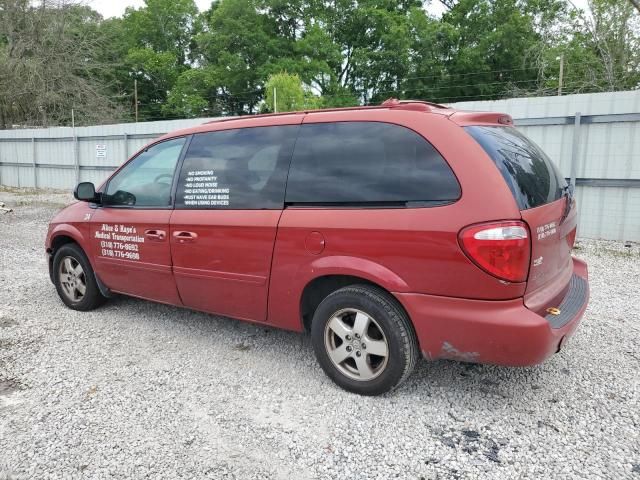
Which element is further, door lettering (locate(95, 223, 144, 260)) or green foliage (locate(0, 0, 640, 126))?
green foliage (locate(0, 0, 640, 126))

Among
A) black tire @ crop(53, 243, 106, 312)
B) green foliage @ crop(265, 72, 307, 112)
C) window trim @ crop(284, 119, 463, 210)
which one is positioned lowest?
black tire @ crop(53, 243, 106, 312)

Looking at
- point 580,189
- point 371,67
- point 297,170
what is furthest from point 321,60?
point 297,170

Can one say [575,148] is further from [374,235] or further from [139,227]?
[139,227]

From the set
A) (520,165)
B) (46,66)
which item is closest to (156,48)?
(46,66)

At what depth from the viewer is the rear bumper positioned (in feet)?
8.50

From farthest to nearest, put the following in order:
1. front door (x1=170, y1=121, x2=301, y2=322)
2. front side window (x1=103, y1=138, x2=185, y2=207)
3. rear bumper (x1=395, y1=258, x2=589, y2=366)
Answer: front side window (x1=103, y1=138, x2=185, y2=207), front door (x1=170, y1=121, x2=301, y2=322), rear bumper (x1=395, y1=258, x2=589, y2=366)

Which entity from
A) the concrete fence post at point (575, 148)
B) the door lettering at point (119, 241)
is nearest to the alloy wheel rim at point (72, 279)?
the door lettering at point (119, 241)

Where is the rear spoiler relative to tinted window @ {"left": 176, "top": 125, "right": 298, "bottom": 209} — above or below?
above

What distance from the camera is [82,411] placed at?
9.85 ft

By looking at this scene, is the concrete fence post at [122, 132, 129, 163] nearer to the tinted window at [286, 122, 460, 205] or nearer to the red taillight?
the tinted window at [286, 122, 460, 205]

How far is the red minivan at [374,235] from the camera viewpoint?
8.62ft

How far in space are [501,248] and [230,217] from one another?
72.6 inches

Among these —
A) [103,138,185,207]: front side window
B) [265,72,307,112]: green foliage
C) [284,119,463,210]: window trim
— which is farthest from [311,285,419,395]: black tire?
[265,72,307,112]: green foliage

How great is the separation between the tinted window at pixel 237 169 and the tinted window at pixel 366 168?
5.2 inches
